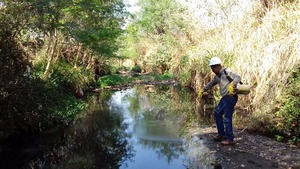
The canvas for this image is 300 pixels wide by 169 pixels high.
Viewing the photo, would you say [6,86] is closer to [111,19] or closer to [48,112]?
[48,112]

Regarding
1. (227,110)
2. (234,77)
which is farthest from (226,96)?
(234,77)

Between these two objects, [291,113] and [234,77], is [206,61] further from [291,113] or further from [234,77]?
[234,77]

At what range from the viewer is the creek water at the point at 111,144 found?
21.6ft

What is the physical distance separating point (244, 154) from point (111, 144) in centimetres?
344

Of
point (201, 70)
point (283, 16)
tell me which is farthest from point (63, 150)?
point (201, 70)

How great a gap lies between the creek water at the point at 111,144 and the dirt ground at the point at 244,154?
0.36 m

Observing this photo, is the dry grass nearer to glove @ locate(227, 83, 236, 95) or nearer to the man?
the man

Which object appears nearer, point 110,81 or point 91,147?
point 91,147

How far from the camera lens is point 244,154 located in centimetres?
635

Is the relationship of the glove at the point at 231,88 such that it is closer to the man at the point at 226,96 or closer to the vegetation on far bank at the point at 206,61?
the man at the point at 226,96

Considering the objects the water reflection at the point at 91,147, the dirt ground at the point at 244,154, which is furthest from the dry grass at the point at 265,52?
the water reflection at the point at 91,147

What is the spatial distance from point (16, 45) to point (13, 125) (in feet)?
6.43

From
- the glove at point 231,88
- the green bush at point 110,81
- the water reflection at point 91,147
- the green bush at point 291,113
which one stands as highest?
the green bush at point 110,81

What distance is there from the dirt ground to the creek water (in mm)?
360
